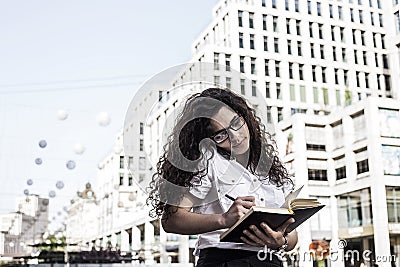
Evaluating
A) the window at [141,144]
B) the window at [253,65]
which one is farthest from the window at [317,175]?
the window at [141,144]

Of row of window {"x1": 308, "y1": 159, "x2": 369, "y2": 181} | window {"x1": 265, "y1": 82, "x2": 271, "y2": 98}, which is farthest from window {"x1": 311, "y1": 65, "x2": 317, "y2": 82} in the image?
row of window {"x1": 308, "y1": 159, "x2": 369, "y2": 181}

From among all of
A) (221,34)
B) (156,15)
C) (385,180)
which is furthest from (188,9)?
(221,34)

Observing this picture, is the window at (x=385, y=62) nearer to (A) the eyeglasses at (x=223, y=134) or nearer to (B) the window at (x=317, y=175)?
(B) the window at (x=317, y=175)

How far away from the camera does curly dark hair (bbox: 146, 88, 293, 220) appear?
65 centimetres

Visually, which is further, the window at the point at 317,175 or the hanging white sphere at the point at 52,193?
the window at the point at 317,175

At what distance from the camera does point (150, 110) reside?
0.83m

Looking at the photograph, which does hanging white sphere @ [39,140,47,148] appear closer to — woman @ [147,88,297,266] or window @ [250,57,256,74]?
window @ [250,57,256,74]

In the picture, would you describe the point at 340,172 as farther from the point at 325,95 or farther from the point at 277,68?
the point at 277,68

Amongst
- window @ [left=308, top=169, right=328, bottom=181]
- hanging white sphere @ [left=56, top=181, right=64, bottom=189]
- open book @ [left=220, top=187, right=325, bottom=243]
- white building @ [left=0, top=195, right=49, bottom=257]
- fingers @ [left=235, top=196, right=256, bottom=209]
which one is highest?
window @ [left=308, top=169, right=328, bottom=181]

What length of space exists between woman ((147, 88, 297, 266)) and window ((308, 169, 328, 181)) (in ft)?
34.2

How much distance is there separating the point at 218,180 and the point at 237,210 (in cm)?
7

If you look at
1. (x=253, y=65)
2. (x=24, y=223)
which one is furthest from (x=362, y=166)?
(x=24, y=223)

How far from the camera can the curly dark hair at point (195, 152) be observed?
65 cm

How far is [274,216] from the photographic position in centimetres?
58
